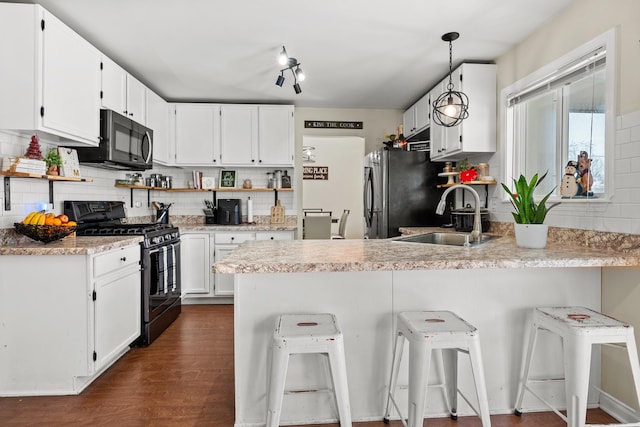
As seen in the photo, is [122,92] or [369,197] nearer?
[122,92]

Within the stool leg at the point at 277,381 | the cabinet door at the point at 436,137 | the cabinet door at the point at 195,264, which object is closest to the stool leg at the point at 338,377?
the stool leg at the point at 277,381

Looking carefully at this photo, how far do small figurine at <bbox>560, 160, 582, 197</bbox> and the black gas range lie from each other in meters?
3.06

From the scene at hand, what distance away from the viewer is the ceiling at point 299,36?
2479mm

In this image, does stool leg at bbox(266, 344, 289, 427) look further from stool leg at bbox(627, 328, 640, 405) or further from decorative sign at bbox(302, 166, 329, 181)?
decorative sign at bbox(302, 166, 329, 181)

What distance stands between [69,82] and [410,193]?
3177mm

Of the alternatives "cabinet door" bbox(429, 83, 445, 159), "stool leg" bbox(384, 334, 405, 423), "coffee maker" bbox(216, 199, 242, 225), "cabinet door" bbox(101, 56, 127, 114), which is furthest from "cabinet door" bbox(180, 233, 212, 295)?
"stool leg" bbox(384, 334, 405, 423)

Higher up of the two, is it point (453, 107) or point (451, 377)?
point (453, 107)

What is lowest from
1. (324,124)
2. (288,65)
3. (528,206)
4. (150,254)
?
(150,254)

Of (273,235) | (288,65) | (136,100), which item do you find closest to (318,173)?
(273,235)

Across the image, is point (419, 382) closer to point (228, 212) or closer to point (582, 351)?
point (582, 351)

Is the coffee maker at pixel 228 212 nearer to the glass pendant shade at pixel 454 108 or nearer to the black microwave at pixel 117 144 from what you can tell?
the black microwave at pixel 117 144

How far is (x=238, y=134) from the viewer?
14.8 feet

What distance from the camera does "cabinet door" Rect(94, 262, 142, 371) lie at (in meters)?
2.42

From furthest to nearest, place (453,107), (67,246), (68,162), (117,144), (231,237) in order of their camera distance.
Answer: (231,237) < (453,107) < (117,144) < (68,162) < (67,246)
